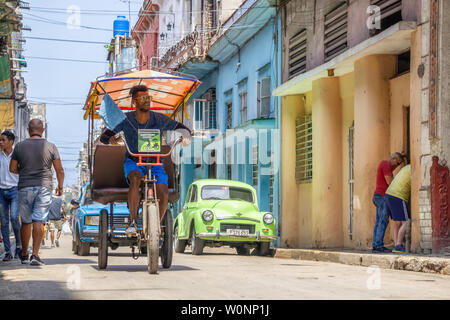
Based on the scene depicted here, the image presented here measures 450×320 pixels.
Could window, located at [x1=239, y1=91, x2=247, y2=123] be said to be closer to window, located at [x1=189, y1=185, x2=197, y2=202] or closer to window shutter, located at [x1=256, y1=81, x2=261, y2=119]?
window shutter, located at [x1=256, y1=81, x2=261, y2=119]

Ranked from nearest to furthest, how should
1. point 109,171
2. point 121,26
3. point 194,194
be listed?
1. point 109,171
2. point 194,194
3. point 121,26

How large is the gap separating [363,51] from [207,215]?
4584mm

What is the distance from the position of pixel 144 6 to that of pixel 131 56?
12.0 m

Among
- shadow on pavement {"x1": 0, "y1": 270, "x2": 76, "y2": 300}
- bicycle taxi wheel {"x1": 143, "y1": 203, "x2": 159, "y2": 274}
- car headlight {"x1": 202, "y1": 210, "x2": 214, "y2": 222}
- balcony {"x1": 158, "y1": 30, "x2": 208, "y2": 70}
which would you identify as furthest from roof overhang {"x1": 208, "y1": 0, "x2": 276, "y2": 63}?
shadow on pavement {"x1": 0, "y1": 270, "x2": 76, "y2": 300}

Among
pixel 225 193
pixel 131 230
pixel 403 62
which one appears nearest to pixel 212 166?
pixel 225 193

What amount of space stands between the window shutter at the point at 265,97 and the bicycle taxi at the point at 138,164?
1168 centimetres

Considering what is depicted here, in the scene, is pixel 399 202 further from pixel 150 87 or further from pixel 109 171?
pixel 109 171

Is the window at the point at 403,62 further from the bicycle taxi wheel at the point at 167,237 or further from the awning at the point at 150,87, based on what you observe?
the bicycle taxi wheel at the point at 167,237

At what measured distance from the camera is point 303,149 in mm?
→ 21234

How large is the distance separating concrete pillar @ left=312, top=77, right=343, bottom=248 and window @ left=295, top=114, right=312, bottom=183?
1730 millimetres

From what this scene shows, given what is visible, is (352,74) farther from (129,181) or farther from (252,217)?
(129,181)

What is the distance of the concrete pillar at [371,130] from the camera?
624 inches

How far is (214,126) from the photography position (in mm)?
31219

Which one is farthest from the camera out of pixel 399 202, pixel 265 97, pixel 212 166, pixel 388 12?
pixel 212 166
